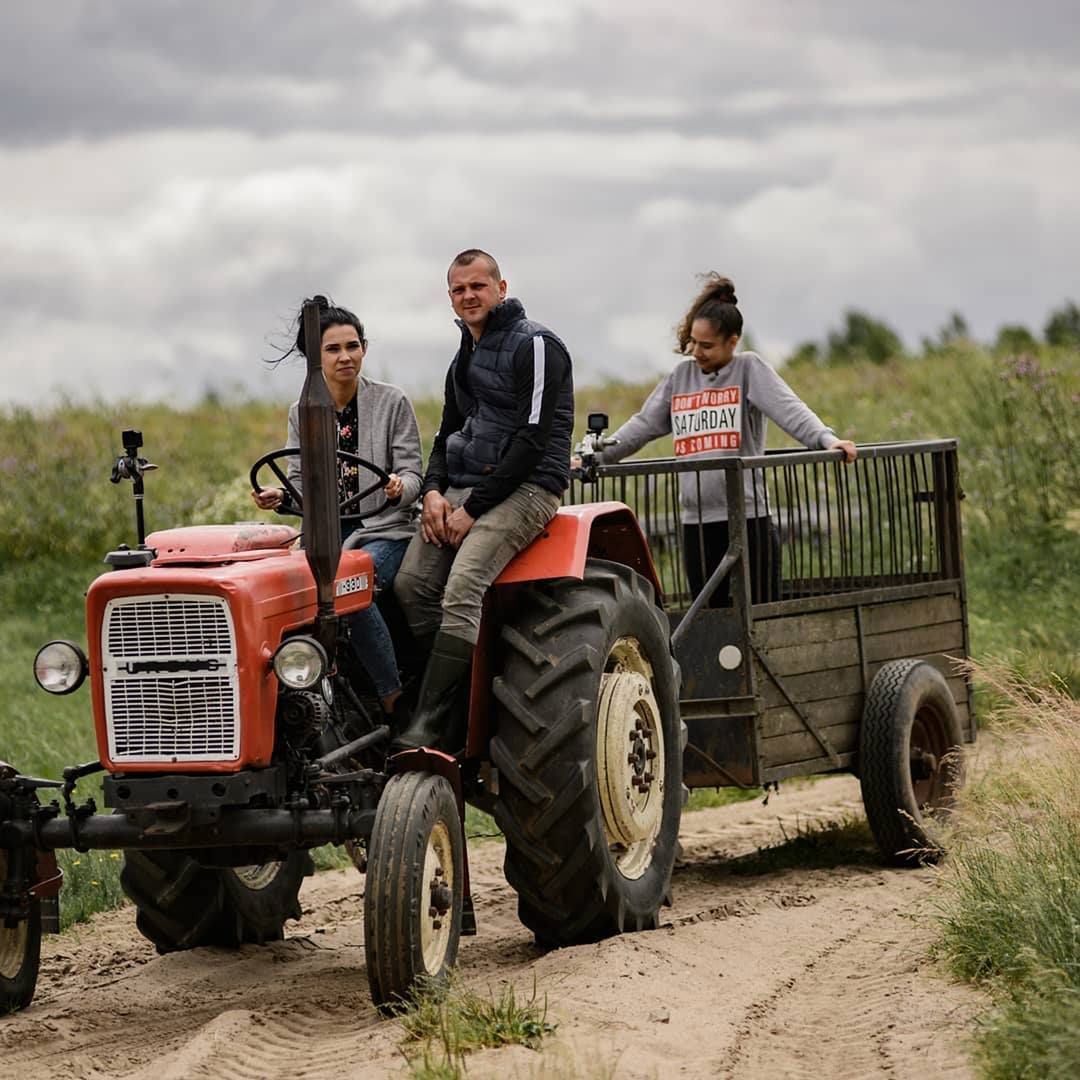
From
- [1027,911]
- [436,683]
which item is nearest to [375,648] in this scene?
[436,683]

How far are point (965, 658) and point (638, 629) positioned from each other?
9.25ft

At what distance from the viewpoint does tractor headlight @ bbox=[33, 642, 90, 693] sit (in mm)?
5676

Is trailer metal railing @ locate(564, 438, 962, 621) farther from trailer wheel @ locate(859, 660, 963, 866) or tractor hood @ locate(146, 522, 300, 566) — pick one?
tractor hood @ locate(146, 522, 300, 566)

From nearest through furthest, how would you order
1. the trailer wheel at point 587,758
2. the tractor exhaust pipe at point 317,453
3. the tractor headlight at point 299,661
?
the tractor headlight at point 299,661, the tractor exhaust pipe at point 317,453, the trailer wheel at point 587,758

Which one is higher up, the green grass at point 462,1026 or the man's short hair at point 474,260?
the man's short hair at point 474,260

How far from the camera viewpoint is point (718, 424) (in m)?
8.29

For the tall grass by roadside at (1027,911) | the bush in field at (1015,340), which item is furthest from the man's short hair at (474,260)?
the bush in field at (1015,340)

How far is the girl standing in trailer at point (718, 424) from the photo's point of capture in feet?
26.1

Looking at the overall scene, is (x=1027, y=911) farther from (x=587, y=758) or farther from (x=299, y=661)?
(x=299, y=661)

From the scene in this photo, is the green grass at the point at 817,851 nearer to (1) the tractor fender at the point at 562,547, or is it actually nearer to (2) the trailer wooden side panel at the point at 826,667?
(2) the trailer wooden side panel at the point at 826,667

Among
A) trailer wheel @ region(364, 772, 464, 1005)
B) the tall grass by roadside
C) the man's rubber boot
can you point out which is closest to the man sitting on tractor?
the man's rubber boot

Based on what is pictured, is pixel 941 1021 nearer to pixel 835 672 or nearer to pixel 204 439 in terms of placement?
pixel 835 672

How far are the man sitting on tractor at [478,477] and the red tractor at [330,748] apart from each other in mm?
156

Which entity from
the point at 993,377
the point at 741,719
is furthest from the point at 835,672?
the point at 993,377
